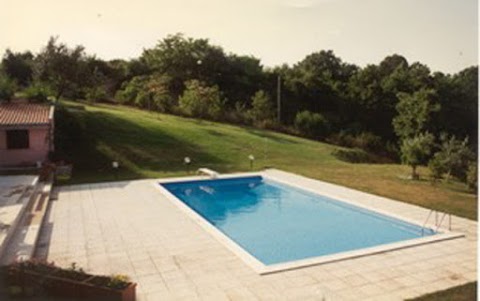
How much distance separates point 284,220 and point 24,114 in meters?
14.2

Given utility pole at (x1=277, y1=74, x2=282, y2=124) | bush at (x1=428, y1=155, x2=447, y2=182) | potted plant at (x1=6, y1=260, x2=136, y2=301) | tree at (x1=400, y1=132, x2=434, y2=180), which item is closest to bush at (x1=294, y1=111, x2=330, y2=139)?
utility pole at (x1=277, y1=74, x2=282, y2=124)

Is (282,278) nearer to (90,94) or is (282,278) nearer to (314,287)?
(314,287)

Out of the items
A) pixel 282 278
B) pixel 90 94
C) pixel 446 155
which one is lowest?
pixel 282 278

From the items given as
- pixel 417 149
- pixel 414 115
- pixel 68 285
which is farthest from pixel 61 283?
pixel 414 115

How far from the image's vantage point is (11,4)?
10.0 metres

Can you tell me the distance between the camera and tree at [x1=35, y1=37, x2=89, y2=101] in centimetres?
2530

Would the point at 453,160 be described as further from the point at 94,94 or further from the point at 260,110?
the point at 94,94

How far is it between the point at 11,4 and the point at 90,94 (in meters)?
20.7

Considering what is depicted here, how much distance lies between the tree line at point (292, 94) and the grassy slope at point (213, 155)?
2.73 meters

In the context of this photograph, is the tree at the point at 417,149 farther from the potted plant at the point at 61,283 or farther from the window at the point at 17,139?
the window at the point at 17,139

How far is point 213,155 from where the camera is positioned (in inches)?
943

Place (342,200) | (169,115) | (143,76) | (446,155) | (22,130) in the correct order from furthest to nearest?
(143,76) < (169,115) < (22,130) < (446,155) < (342,200)

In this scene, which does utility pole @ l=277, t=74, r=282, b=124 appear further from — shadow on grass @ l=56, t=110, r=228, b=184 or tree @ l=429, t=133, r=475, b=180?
tree @ l=429, t=133, r=475, b=180

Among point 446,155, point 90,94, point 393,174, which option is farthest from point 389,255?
point 90,94
